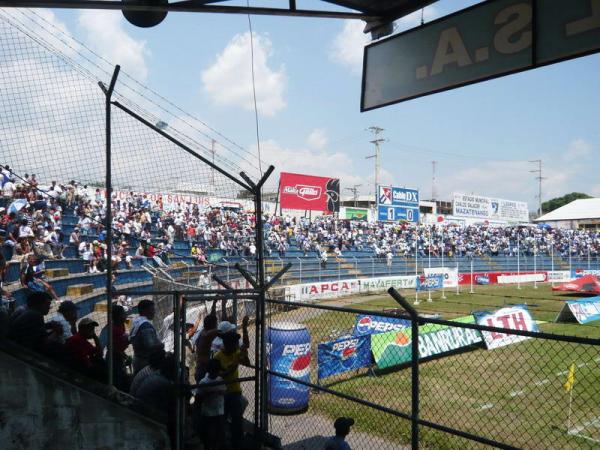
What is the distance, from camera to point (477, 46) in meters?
3.43

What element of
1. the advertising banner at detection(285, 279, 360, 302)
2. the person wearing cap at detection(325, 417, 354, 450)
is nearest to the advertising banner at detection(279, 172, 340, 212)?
the advertising banner at detection(285, 279, 360, 302)

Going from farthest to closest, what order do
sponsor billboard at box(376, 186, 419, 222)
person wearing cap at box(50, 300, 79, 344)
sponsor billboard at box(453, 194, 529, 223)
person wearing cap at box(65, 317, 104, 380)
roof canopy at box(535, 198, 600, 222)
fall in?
sponsor billboard at box(453, 194, 529, 223) → roof canopy at box(535, 198, 600, 222) → sponsor billboard at box(376, 186, 419, 222) → person wearing cap at box(50, 300, 79, 344) → person wearing cap at box(65, 317, 104, 380)

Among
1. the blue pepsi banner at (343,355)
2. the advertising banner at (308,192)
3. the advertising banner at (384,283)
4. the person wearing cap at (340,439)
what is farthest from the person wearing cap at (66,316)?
the advertising banner at (308,192)

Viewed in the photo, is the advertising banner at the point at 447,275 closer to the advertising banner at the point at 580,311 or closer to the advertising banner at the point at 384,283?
the advertising banner at the point at 384,283

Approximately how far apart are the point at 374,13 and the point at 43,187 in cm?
378

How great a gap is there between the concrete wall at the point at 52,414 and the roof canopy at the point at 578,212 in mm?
59027

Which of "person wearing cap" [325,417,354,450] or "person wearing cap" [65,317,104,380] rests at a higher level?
"person wearing cap" [65,317,104,380]

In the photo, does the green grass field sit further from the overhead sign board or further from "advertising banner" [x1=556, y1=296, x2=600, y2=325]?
"advertising banner" [x1=556, y1=296, x2=600, y2=325]

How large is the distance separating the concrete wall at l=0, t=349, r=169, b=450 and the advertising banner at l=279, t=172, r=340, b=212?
115 ft

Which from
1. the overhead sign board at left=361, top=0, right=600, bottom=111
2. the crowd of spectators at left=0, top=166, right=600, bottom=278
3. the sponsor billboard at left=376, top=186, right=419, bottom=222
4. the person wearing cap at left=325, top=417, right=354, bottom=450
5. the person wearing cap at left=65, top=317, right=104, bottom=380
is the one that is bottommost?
the person wearing cap at left=325, top=417, right=354, bottom=450

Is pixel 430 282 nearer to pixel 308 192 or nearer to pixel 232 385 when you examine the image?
pixel 308 192

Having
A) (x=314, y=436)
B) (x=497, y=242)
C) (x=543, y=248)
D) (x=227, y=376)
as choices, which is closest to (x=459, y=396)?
(x=314, y=436)

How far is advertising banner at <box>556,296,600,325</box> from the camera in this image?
56.8ft

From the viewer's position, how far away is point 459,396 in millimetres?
9531
